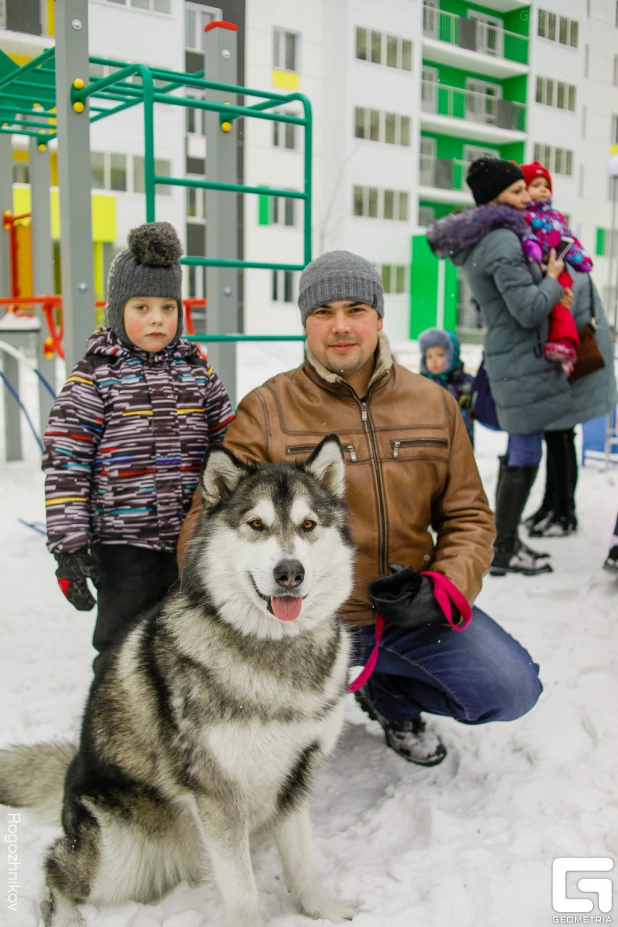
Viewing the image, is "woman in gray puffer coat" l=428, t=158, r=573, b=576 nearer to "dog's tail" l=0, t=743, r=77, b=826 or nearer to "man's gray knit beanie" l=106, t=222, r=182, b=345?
"man's gray knit beanie" l=106, t=222, r=182, b=345

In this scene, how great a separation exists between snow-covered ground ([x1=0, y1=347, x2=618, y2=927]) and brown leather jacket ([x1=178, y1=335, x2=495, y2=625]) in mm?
558

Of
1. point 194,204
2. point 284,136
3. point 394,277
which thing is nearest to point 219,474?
point 284,136

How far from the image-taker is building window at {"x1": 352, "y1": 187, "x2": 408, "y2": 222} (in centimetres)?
1153

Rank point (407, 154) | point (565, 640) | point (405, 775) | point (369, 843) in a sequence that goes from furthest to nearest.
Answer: point (407, 154) → point (565, 640) → point (405, 775) → point (369, 843)

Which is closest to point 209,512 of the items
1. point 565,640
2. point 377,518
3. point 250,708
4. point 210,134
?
point 250,708

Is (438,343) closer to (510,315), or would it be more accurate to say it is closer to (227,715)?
(510,315)

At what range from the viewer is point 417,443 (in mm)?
2104

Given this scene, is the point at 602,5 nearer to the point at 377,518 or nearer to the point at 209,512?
the point at 377,518

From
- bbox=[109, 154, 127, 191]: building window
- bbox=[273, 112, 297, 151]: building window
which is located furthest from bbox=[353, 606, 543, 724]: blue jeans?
bbox=[273, 112, 297, 151]: building window

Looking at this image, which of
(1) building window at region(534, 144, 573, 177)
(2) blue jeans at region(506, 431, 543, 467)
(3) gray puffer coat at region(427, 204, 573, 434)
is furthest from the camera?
(1) building window at region(534, 144, 573, 177)

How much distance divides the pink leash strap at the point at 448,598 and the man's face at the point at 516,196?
100 inches

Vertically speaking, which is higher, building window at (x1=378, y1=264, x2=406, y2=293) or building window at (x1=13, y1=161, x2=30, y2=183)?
building window at (x1=13, y1=161, x2=30, y2=183)

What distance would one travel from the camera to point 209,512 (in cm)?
161

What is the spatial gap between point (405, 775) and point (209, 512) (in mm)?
1168
